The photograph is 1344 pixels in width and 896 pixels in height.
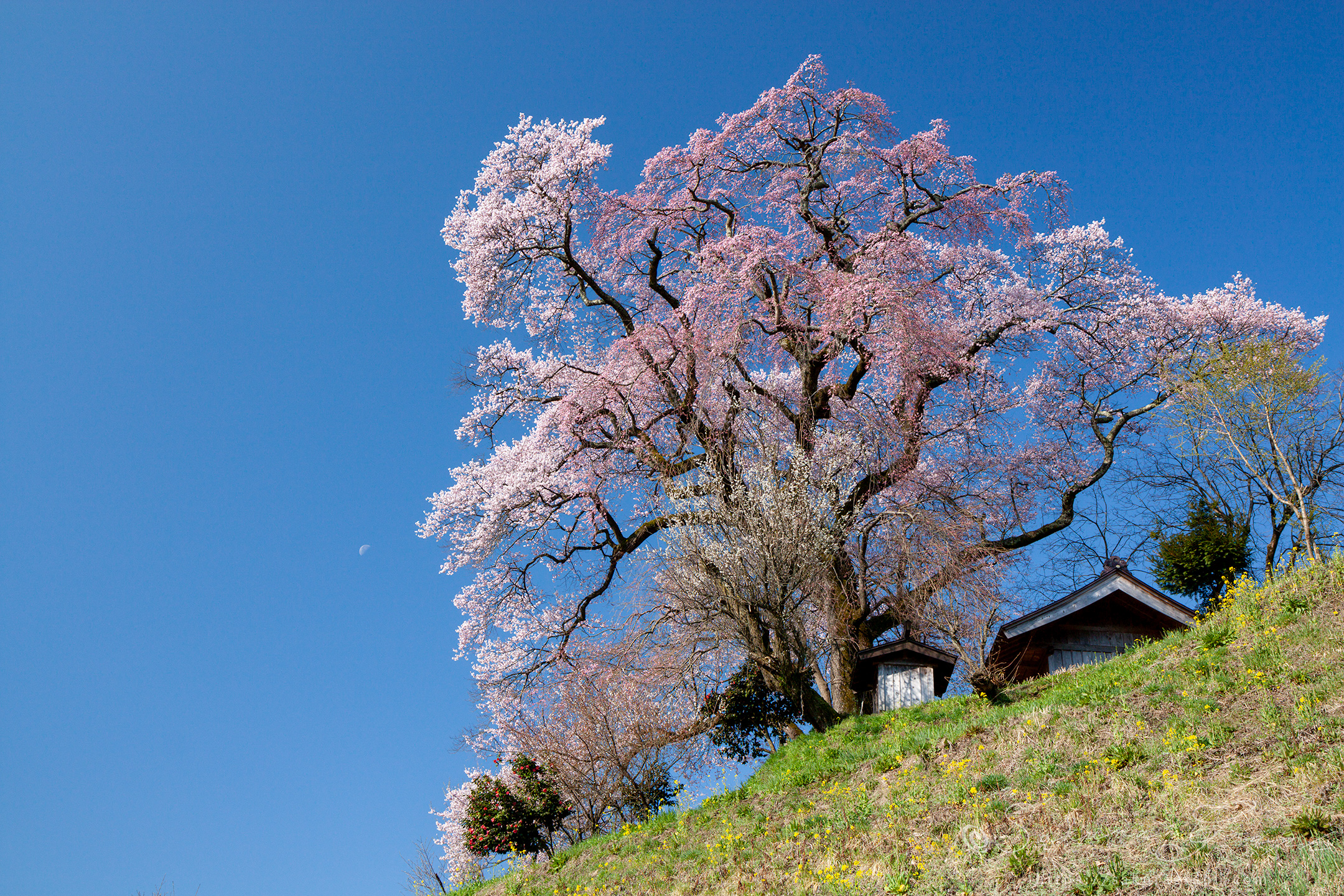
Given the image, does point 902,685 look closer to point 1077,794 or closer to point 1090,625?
point 1090,625

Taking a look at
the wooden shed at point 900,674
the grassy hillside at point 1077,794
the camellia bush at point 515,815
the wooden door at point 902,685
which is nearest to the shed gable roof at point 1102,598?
the wooden shed at point 900,674

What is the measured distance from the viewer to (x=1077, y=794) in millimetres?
8875

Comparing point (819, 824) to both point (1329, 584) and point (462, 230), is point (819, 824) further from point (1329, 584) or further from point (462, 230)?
point (462, 230)

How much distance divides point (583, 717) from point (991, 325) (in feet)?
44.4

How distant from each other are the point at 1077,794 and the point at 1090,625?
11.3 meters

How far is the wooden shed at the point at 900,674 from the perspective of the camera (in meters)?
19.2

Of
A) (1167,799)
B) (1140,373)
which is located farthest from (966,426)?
(1167,799)

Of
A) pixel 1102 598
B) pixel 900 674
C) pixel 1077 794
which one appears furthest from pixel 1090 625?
pixel 1077 794

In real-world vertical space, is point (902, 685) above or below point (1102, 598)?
below

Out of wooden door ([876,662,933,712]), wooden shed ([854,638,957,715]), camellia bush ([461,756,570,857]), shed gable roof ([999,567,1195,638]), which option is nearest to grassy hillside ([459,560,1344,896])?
camellia bush ([461,756,570,857])

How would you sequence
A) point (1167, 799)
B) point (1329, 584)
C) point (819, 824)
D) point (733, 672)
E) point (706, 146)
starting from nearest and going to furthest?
point (1167, 799), point (819, 824), point (1329, 584), point (733, 672), point (706, 146)

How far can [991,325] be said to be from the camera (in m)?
22.2

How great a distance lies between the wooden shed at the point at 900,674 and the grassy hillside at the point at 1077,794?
4201mm

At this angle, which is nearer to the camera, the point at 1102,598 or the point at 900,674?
the point at 1102,598
